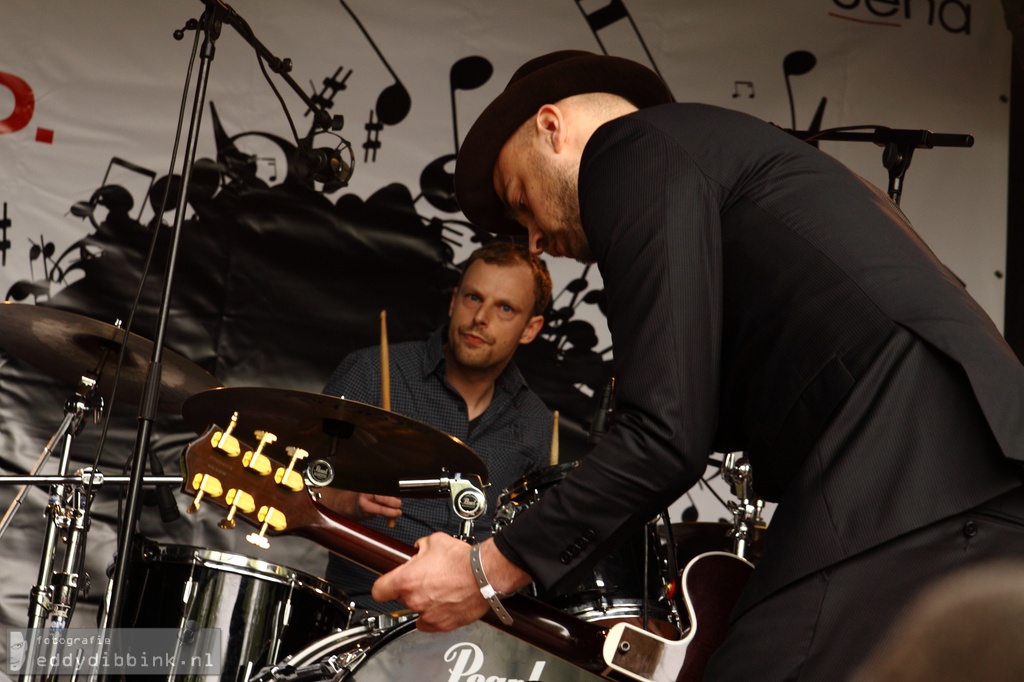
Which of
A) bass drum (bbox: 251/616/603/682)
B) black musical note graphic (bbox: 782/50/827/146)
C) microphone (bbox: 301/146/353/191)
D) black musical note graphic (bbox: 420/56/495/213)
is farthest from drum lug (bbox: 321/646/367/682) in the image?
black musical note graphic (bbox: 782/50/827/146)

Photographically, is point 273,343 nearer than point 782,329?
No

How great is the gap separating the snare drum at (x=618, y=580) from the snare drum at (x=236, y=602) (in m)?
0.64

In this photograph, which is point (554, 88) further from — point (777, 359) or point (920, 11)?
point (920, 11)

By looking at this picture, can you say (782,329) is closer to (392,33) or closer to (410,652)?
(410,652)

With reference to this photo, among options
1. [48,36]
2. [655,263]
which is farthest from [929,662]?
[48,36]

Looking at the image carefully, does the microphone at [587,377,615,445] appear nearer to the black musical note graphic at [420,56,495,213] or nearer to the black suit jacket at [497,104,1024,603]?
the black suit jacket at [497,104,1024,603]

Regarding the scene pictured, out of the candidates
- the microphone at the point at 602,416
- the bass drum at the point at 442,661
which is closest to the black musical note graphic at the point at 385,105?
the microphone at the point at 602,416

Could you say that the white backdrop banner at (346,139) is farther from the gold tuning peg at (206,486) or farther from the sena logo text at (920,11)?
the gold tuning peg at (206,486)

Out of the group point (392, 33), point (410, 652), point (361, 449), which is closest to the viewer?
point (410, 652)

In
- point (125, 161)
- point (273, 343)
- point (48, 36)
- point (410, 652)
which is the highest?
point (48, 36)

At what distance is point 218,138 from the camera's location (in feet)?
14.2

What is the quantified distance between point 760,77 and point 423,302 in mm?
1724

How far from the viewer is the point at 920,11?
4.85m

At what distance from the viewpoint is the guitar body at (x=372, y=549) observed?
2.18 metres
